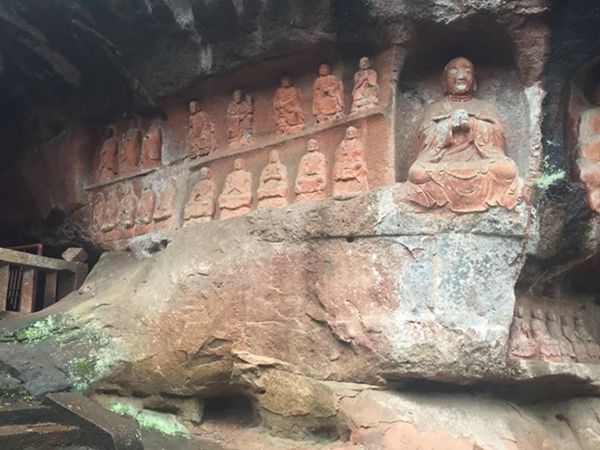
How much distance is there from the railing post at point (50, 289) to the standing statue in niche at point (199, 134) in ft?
7.69

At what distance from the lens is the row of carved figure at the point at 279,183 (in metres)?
6.54

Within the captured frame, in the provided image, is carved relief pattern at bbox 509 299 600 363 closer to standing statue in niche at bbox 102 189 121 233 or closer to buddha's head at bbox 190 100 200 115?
buddha's head at bbox 190 100 200 115

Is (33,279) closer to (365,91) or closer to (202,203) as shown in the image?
(202,203)

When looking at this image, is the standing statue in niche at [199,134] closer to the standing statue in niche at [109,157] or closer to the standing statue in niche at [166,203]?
the standing statue in niche at [166,203]

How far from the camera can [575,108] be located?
256 inches

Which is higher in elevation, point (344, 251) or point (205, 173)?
point (205, 173)

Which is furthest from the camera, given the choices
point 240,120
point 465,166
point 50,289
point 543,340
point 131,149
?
point 131,149

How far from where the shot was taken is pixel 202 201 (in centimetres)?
754

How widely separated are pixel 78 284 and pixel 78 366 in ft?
7.97

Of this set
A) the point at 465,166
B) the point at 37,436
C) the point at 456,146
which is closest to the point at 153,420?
the point at 37,436

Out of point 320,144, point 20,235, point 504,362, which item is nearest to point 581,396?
point 504,362

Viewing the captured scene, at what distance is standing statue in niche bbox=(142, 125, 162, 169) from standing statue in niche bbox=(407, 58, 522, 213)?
356cm

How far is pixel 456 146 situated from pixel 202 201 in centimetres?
288

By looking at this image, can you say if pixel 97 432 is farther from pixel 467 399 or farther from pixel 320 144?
pixel 320 144
